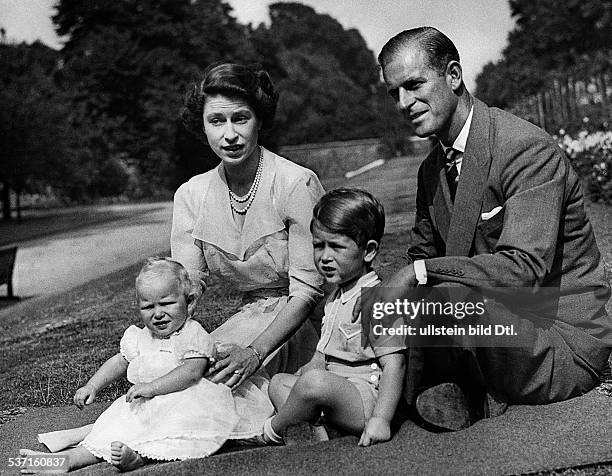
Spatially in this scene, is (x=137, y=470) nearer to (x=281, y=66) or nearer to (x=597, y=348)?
(x=597, y=348)

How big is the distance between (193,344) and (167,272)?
31 cm

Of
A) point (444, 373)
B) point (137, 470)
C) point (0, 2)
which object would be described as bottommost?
point (137, 470)

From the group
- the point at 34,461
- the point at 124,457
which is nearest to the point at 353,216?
the point at 124,457

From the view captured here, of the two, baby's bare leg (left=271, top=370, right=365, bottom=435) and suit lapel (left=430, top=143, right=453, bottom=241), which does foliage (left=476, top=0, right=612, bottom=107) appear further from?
baby's bare leg (left=271, top=370, right=365, bottom=435)

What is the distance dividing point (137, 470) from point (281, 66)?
5025 cm

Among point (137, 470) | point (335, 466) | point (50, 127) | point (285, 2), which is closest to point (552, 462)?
point (335, 466)

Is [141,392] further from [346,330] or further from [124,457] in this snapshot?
[346,330]

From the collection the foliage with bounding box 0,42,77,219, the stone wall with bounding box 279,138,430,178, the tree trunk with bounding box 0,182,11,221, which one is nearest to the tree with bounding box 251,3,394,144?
the stone wall with bounding box 279,138,430,178

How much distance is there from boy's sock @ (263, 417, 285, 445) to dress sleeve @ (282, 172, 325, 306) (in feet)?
2.04

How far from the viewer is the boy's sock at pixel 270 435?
3.19 m

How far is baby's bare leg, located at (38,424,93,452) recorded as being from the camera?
3457 millimetres

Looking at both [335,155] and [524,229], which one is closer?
[524,229]

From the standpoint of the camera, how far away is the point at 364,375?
10.2 ft

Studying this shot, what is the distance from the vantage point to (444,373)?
121 inches
